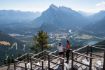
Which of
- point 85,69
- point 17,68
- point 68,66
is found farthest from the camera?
point 17,68

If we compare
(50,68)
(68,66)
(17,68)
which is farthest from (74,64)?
(17,68)

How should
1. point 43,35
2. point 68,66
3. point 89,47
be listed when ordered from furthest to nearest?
point 43,35 < point 89,47 < point 68,66

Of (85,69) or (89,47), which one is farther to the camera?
(89,47)

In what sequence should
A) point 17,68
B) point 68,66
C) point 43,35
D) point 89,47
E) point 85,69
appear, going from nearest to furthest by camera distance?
point 85,69, point 68,66, point 89,47, point 17,68, point 43,35

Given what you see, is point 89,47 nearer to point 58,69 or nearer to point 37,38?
point 58,69

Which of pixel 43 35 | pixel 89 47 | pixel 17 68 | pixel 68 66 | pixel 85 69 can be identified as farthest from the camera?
pixel 43 35

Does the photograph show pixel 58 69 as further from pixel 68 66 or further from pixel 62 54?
pixel 62 54

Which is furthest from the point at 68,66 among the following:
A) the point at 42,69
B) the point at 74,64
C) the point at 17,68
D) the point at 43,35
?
the point at 43,35

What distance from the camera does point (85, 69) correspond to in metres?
18.2

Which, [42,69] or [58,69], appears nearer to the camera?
[58,69]

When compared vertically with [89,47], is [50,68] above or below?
below

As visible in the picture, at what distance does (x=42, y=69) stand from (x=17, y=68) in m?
5.68

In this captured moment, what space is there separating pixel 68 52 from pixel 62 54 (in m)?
1.11

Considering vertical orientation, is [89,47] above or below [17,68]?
above
